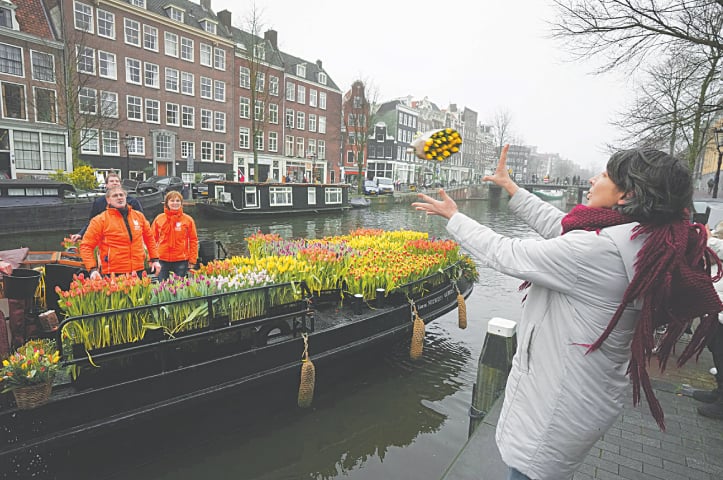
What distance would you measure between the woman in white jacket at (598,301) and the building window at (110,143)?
3116cm

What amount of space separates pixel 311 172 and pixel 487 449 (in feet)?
136

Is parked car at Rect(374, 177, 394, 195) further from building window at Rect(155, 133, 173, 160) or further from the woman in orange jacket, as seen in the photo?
the woman in orange jacket

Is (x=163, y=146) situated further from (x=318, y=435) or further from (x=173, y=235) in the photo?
(x=318, y=435)

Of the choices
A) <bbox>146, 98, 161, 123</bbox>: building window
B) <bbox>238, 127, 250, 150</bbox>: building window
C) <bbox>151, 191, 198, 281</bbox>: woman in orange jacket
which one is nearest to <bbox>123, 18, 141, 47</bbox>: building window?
<bbox>146, 98, 161, 123</bbox>: building window

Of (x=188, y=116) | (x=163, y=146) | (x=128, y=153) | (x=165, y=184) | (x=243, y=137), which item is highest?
(x=188, y=116)

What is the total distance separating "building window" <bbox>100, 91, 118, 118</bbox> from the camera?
1000 inches

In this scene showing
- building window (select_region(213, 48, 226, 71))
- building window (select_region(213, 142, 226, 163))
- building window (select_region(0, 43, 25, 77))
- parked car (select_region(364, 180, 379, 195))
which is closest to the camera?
building window (select_region(0, 43, 25, 77))

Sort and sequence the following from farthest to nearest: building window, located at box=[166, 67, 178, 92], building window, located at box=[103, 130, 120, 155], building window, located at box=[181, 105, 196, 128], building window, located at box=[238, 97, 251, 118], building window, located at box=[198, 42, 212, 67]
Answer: building window, located at box=[238, 97, 251, 118] → building window, located at box=[198, 42, 212, 67] → building window, located at box=[181, 105, 196, 128] → building window, located at box=[166, 67, 178, 92] → building window, located at box=[103, 130, 120, 155]

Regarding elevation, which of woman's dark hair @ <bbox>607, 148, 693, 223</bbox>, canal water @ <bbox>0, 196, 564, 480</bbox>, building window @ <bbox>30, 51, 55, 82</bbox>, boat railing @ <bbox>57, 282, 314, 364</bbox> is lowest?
canal water @ <bbox>0, 196, 564, 480</bbox>

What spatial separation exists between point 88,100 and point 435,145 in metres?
28.3

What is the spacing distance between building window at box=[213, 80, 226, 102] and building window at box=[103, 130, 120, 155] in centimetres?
880

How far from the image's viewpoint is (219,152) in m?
34.4

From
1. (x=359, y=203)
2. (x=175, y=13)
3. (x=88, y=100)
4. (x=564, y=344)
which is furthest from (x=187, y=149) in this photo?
(x=564, y=344)

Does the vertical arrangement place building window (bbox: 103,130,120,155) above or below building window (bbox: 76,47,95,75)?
below
